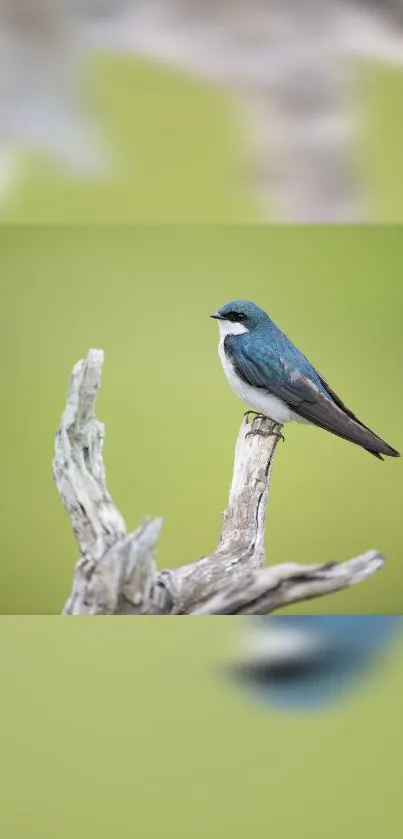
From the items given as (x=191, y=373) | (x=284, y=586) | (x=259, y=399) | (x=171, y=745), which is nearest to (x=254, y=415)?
(x=259, y=399)

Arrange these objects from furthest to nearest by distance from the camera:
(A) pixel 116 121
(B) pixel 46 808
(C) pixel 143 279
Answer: (C) pixel 143 279, (A) pixel 116 121, (B) pixel 46 808

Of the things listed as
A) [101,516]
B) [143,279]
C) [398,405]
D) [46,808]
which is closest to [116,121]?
[143,279]

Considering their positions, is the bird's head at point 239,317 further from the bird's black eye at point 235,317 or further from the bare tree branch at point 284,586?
the bare tree branch at point 284,586

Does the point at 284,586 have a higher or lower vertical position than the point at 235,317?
lower

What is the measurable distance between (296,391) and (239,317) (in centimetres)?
30

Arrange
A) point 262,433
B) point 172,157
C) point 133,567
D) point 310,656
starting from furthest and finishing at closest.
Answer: point 262,433
point 310,656
point 172,157
point 133,567

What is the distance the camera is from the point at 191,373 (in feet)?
9.62

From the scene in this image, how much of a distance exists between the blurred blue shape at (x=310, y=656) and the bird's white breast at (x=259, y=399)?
25.9 inches

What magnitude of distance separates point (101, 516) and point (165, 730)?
0.65 metres

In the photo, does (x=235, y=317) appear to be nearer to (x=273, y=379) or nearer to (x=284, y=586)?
(x=273, y=379)

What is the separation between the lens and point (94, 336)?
2.92 metres

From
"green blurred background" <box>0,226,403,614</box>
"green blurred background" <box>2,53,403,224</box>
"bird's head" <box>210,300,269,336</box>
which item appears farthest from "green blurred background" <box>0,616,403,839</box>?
"green blurred background" <box>2,53,403,224</box>

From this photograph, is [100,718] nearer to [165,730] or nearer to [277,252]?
[165,730]

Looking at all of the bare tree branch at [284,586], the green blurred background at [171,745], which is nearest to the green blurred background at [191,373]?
the green blurred background at [171,745]
